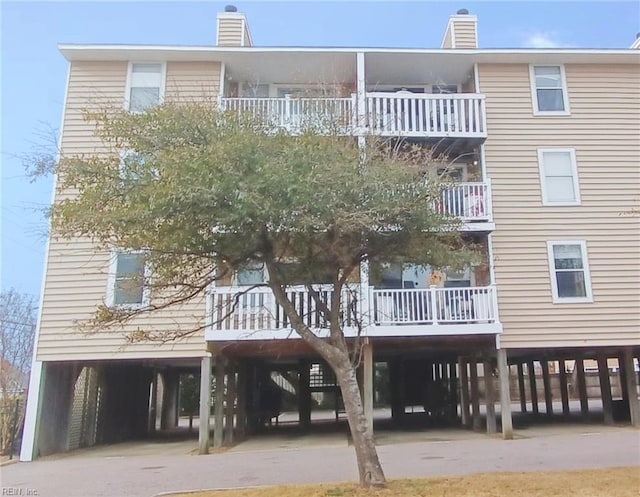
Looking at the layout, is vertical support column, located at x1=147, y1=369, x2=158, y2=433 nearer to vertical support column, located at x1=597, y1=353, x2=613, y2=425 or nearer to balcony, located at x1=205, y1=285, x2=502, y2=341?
balcony, located at x1=205, y1=285, x2=502, y2=341

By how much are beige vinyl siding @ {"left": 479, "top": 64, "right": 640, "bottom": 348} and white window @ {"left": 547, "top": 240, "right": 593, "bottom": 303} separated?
15cm

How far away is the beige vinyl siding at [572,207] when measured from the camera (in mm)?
14141

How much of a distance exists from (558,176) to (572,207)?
0.87 metres

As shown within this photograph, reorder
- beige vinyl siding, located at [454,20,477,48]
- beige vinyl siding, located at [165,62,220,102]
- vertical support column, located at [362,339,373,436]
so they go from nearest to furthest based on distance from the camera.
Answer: vertical support column, located at [362,339,373,436] < beige vinyl siding, located at [165,62,220,102] < beige vinyl siding, located at [454,20,477,48]

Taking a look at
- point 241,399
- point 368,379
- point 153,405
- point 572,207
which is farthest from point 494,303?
point 153,405

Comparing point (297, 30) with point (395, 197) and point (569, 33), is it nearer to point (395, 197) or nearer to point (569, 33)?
point (569, 33)

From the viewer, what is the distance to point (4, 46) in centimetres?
875

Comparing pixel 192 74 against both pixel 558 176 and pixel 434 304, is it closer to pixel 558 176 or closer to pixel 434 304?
pixel 434 304

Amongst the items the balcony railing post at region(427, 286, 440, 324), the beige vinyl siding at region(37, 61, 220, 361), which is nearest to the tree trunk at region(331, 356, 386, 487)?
the balcony railing post at region(427, 286, 440, 324)

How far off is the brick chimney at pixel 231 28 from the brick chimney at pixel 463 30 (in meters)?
5.68

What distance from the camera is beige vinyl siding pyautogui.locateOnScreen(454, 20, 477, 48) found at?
1623cm

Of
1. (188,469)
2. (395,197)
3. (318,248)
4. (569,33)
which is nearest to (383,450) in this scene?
(188,469)

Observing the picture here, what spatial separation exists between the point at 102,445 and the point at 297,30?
12.3 metres

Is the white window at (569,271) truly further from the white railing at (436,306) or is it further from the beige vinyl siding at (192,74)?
the beige vinyl siding at (192,74)
